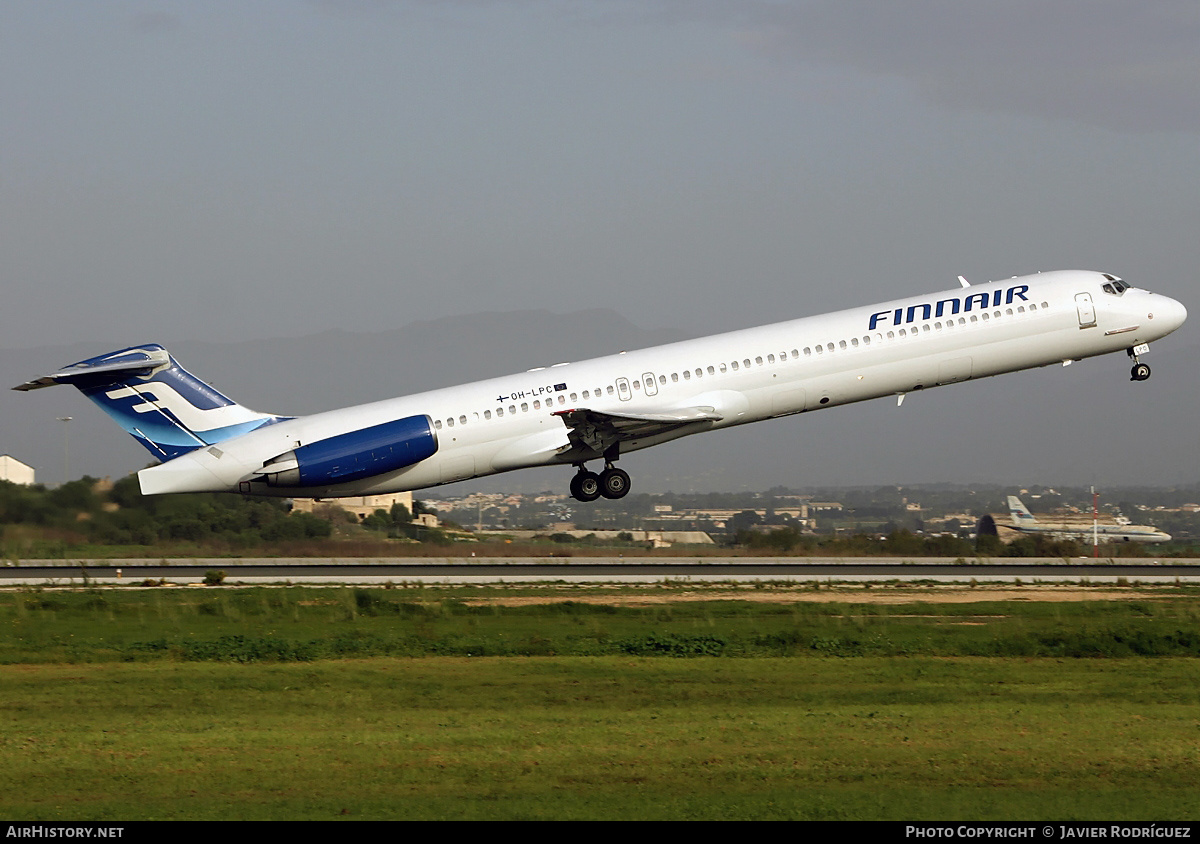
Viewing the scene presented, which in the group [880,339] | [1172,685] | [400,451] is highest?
[880,339]

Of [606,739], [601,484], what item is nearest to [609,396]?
[601,484]

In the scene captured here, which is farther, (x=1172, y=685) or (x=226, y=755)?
(x=1172, y=685)

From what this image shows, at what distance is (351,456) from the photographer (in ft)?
108

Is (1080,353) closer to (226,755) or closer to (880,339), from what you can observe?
(880,339)

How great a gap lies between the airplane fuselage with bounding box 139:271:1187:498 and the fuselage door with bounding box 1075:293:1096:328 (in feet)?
0.09

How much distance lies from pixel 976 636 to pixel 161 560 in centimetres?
2640

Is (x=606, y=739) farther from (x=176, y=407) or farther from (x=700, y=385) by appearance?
(x=176, y=407)

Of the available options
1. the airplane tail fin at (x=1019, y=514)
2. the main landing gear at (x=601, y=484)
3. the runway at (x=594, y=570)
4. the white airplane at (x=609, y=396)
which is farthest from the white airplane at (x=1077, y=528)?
the main landing gear at (x=601, y=484)

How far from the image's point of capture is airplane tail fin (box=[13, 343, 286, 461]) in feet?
107

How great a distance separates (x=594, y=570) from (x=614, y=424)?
5.38 meters

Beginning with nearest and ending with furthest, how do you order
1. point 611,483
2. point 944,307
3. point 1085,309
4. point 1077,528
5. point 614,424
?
point 614,424
point 944,307
point 1085,309
point 611,483
point 1077,528

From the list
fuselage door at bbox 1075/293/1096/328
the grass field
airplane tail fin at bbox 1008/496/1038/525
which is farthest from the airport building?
airplane tail fin at bbox 1008/496/1038/525

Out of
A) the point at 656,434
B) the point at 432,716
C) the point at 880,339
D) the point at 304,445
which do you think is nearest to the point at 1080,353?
the point at 880,339

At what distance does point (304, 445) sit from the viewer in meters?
33.3
